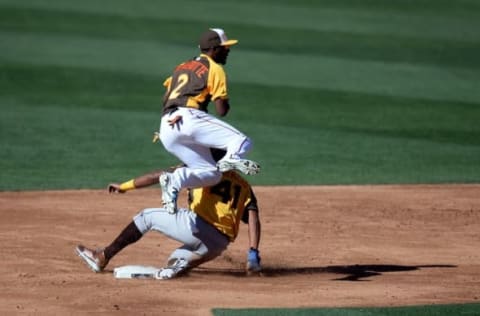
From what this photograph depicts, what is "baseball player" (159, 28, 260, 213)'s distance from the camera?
927cm

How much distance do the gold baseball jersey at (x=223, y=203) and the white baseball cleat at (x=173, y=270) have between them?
1.25ft

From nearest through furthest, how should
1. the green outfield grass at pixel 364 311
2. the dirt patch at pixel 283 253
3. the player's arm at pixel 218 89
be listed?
1. the green outfield grass at pixel 364 311
2. the dirt patch at pixel 283 253
3. the player's arm at pixel 218 89

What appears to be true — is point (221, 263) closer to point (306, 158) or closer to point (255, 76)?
point (306, 158)

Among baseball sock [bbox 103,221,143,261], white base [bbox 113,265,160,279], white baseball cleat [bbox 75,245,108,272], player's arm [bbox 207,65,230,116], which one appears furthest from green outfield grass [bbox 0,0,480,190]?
player's arm [bbox 207,65,230,116]

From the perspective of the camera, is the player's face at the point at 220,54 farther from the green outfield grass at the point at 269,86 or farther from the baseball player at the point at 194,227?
the green outfield grass at the point at 269,86

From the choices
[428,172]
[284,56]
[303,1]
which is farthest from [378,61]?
[428,172]

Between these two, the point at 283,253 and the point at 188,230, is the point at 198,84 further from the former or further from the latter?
the point at 283,253

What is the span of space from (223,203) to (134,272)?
34.2 inches

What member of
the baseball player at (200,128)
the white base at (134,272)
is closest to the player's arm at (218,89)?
the baseball player at (200,128)

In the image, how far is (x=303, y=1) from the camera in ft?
81.0

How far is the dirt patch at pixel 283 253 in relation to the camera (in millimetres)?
8602

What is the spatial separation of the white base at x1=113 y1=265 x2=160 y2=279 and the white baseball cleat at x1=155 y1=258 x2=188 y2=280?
2.2 inches

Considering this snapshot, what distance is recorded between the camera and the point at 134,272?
9305 mm

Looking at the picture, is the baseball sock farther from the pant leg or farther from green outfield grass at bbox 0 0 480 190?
green outfield grass at bbox 0 0 480 190
